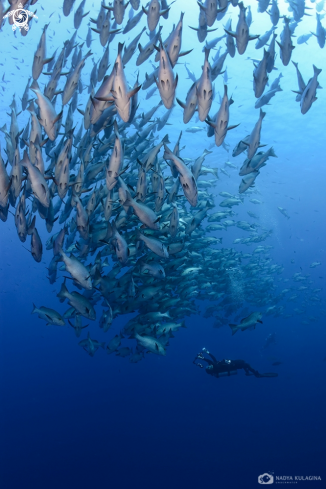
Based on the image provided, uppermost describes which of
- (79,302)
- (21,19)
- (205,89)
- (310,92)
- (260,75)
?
(21,19)

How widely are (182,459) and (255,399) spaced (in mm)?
9029

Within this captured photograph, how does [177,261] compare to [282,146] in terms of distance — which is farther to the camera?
[282,146]

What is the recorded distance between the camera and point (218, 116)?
150 inches

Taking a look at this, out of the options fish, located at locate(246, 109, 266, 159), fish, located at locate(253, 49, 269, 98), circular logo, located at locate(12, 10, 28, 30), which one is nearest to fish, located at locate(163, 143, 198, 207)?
fish, located at locate(246, 109, 266, 159)

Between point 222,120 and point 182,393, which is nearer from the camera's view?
point 222,120

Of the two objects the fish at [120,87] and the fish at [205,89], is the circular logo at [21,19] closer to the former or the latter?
the fish at [120,87]

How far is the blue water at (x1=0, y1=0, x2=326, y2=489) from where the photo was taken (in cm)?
1379

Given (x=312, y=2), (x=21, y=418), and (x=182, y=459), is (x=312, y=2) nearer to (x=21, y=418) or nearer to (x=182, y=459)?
(x=182, y=459)

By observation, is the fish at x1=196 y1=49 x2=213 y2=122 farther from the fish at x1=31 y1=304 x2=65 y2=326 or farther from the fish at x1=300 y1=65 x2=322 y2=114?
the fish at x1=31 y1=304 x2=65 y2=326

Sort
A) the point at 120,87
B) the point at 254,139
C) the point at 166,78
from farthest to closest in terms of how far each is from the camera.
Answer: the point at 254,139
the point at 166,78
the point at 120,87

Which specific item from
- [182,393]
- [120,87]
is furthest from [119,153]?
[182,393]

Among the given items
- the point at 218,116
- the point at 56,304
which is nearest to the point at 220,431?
the point at 218,116

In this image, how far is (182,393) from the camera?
2177 centimetres

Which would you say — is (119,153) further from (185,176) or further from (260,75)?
(260,75)
